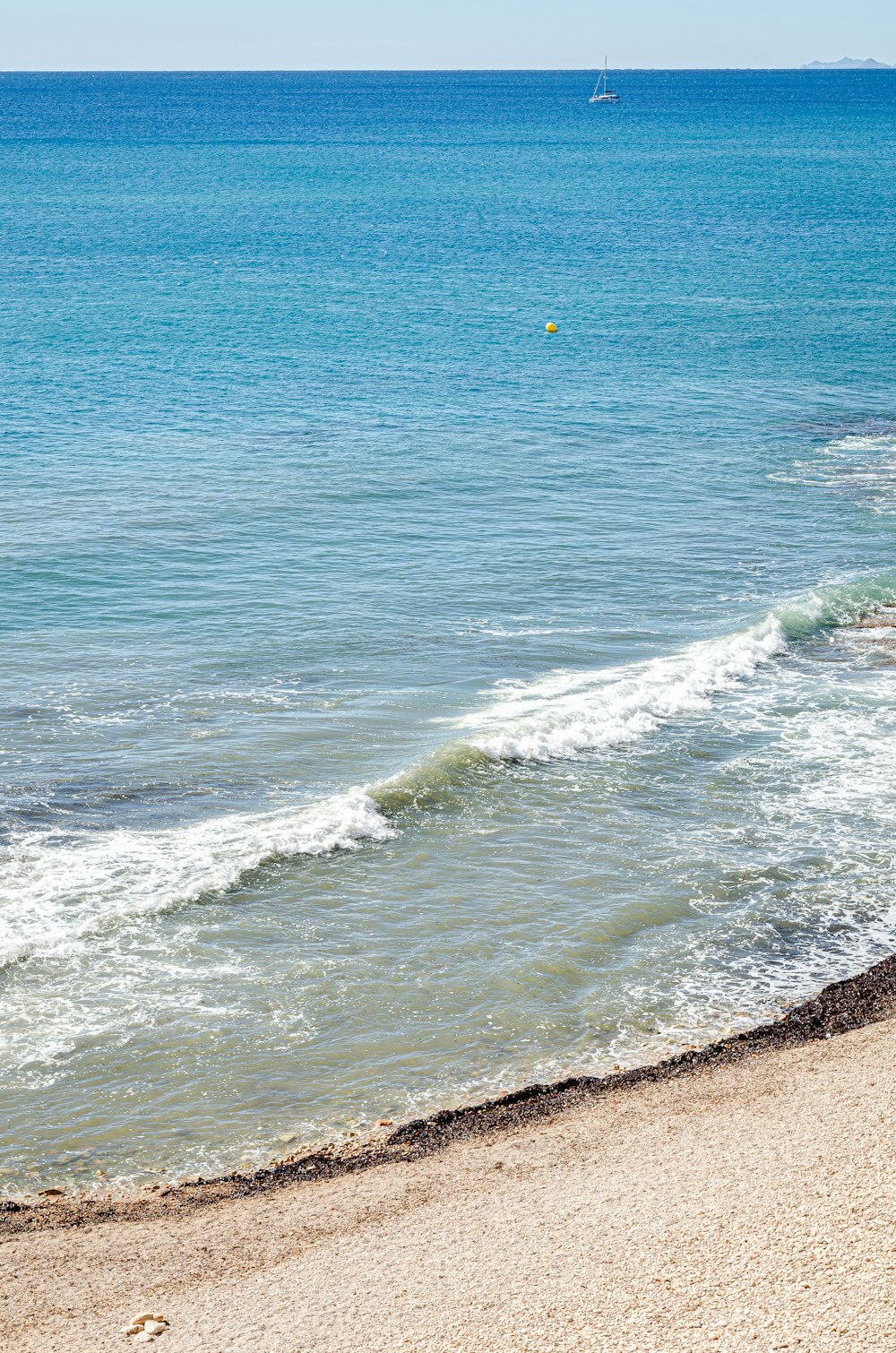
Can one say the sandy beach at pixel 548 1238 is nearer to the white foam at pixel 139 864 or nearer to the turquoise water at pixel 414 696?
the turquoise water at pixel 414 696

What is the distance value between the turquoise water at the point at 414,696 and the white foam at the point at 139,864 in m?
0.06

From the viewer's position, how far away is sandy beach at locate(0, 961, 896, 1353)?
27.5ft

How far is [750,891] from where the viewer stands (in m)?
15.7

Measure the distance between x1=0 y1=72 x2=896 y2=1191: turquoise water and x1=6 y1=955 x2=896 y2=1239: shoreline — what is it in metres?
0.35

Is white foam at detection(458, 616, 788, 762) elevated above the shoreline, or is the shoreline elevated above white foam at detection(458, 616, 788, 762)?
white foam at detection(458, 616, 788, 762)

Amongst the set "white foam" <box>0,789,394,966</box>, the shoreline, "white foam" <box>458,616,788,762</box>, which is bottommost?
the shoreline

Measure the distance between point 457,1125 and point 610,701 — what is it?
1049 centimetres

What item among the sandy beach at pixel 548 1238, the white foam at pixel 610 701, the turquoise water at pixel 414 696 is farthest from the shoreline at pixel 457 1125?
the white foam at pixel 610 701

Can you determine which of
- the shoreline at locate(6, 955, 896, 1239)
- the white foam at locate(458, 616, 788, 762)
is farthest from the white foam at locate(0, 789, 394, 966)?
the shoreline at locate(6, 955, 896, 1239)

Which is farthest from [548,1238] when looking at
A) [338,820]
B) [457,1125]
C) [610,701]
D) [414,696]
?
[414,696]

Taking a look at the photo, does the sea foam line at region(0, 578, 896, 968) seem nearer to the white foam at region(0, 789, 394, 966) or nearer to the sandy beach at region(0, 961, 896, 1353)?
the white foam at region(0, 789, 394, 966)

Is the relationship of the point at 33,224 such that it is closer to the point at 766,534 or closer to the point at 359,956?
the point at 766,534

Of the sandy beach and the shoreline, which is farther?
the shoreline

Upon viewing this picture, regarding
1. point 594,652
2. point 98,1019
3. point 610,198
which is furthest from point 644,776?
point 610,198
